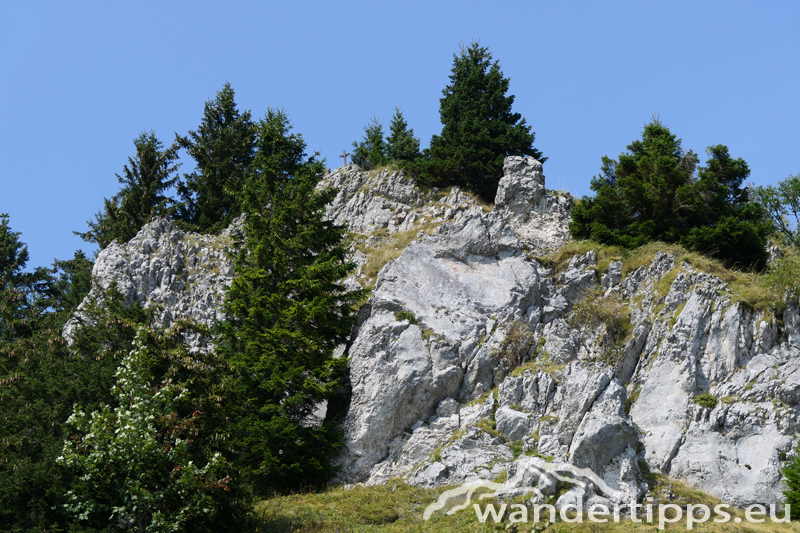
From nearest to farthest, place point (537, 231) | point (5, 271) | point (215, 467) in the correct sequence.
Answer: point (215, 467) < point (537, 231) < point (5, 271)

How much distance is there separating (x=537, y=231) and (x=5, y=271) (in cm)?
3245

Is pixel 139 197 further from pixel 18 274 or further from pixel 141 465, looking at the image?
pixel 141 465

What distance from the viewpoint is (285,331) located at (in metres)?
24.8

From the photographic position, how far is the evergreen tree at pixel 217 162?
136ft

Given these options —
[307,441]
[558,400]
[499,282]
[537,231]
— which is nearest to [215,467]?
[307,441]

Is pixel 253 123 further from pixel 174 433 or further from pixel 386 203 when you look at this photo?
pixel 174 433

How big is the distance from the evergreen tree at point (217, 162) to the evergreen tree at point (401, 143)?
9.50 metres

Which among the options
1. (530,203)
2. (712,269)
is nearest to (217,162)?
(530,203)

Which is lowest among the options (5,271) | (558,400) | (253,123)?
(558,400)

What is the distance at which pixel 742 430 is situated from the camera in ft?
68.5

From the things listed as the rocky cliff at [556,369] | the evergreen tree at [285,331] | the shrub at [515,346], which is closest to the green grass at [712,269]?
the rocky cliff at [556,369]

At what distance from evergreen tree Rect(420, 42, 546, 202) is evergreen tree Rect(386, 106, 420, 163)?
10.4 ft

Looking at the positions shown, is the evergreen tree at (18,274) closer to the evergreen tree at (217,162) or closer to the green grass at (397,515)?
the evergreen tree at (217,162)

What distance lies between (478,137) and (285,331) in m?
18.6
